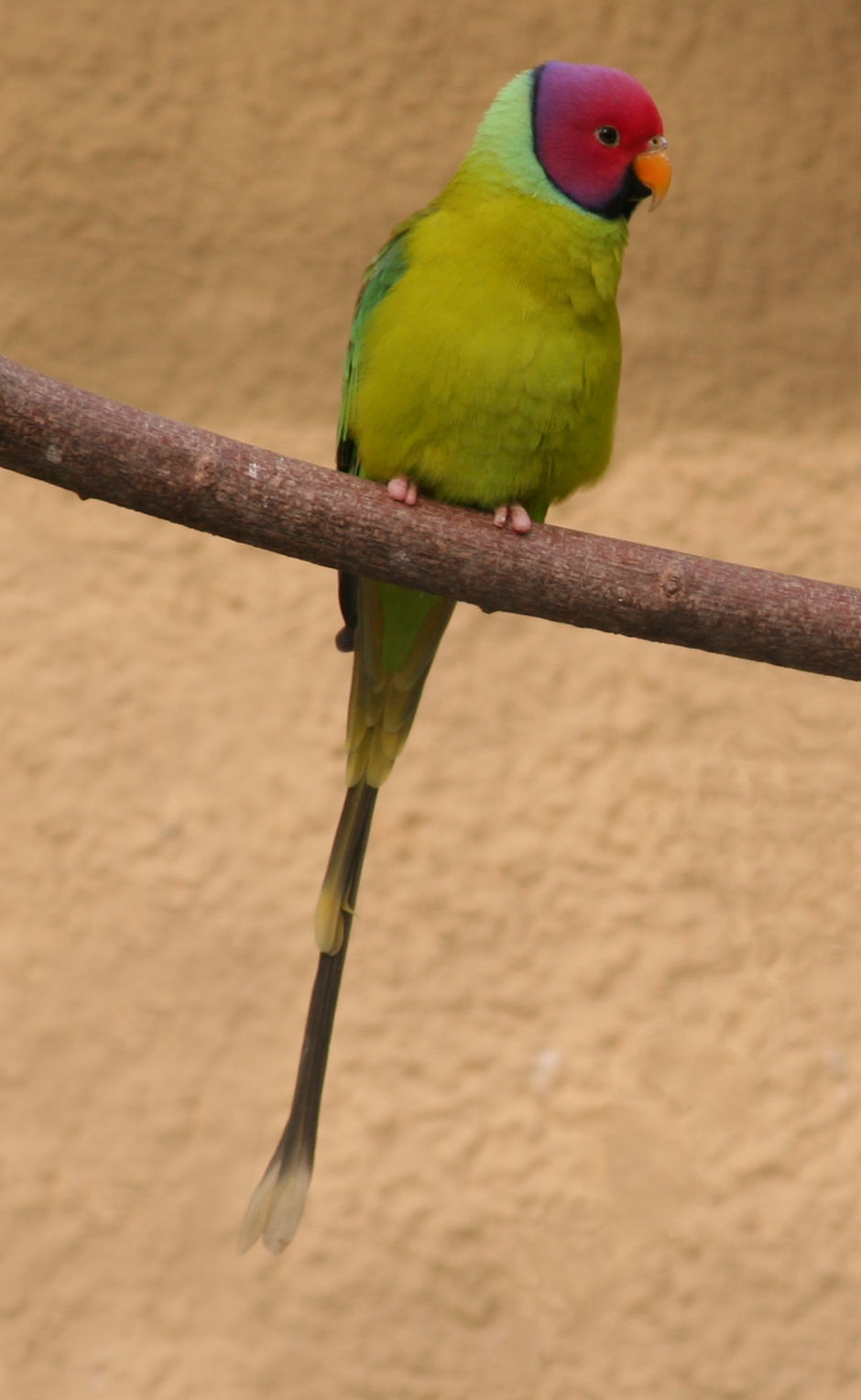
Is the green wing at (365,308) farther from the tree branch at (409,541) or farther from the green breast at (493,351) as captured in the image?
the tree branch at (409,541)

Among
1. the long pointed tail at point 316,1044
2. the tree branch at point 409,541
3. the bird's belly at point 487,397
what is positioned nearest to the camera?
the tree branch at point 409,541

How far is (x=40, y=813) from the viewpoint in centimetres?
169

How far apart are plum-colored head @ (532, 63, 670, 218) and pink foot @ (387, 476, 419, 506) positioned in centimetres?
26

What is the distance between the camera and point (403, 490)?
1.10 m

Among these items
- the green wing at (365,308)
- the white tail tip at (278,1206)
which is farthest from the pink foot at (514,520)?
the white tail tip at (278,1206)

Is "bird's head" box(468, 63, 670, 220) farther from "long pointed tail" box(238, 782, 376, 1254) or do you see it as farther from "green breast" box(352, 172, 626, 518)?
"long pointed tail" box(238, 782, 376, 1254)

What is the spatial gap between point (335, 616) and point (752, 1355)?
2.95 feet

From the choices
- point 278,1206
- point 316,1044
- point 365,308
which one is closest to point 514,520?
point 365,308

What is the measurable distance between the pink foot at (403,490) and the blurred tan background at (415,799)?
1.96 ft

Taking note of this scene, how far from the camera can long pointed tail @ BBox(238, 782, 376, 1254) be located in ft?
4.07

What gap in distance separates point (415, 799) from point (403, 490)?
2.17ft

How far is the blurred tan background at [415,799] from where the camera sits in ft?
5.34

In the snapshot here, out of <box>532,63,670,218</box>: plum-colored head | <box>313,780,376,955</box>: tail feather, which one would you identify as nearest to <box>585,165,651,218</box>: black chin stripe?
<box>532,63,670,218</box>: plum-colored head

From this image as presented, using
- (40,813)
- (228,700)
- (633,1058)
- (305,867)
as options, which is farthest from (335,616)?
(633,1058)
